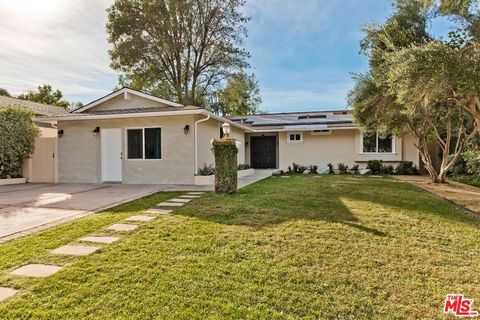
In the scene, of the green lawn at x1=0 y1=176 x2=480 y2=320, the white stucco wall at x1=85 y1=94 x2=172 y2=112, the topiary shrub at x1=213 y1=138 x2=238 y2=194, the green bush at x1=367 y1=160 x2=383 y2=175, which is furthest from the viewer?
the green bush at x1=367 y1=160 x2=383 y2=175

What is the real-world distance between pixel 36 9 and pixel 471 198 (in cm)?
1533

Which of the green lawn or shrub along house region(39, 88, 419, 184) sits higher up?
shrub along house region(39, 88, 419, 184)

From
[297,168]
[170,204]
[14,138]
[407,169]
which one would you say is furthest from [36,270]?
[407,169]

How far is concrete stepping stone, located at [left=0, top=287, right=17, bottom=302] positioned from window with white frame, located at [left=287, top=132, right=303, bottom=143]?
1748 cm

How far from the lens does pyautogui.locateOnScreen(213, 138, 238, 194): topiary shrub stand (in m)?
9.15

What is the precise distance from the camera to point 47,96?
36812 millimetres

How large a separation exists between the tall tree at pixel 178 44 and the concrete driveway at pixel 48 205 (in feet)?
49.2

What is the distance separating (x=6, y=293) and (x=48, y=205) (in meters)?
5.30

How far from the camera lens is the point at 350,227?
18.4 feet

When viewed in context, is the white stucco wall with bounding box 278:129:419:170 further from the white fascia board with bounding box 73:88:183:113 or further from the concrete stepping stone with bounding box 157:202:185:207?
the concrete stepping stone with bounding box 157:202:185:207

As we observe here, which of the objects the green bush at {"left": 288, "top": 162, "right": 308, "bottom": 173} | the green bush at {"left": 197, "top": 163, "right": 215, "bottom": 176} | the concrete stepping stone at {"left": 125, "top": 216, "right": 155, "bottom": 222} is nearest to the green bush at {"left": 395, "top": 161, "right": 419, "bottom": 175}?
the green bush at {"left": 288, "top": 162, "right": 308, "bottom": 173}

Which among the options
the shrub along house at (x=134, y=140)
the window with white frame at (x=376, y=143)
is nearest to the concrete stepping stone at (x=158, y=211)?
the shrub along house at (x=134, y=140)

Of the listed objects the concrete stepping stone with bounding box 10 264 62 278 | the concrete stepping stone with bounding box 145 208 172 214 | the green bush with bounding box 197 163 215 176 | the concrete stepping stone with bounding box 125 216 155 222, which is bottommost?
the concrete stepping stone with bounding box 10 264 62 278

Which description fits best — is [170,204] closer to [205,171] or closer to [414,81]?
[205,171]
